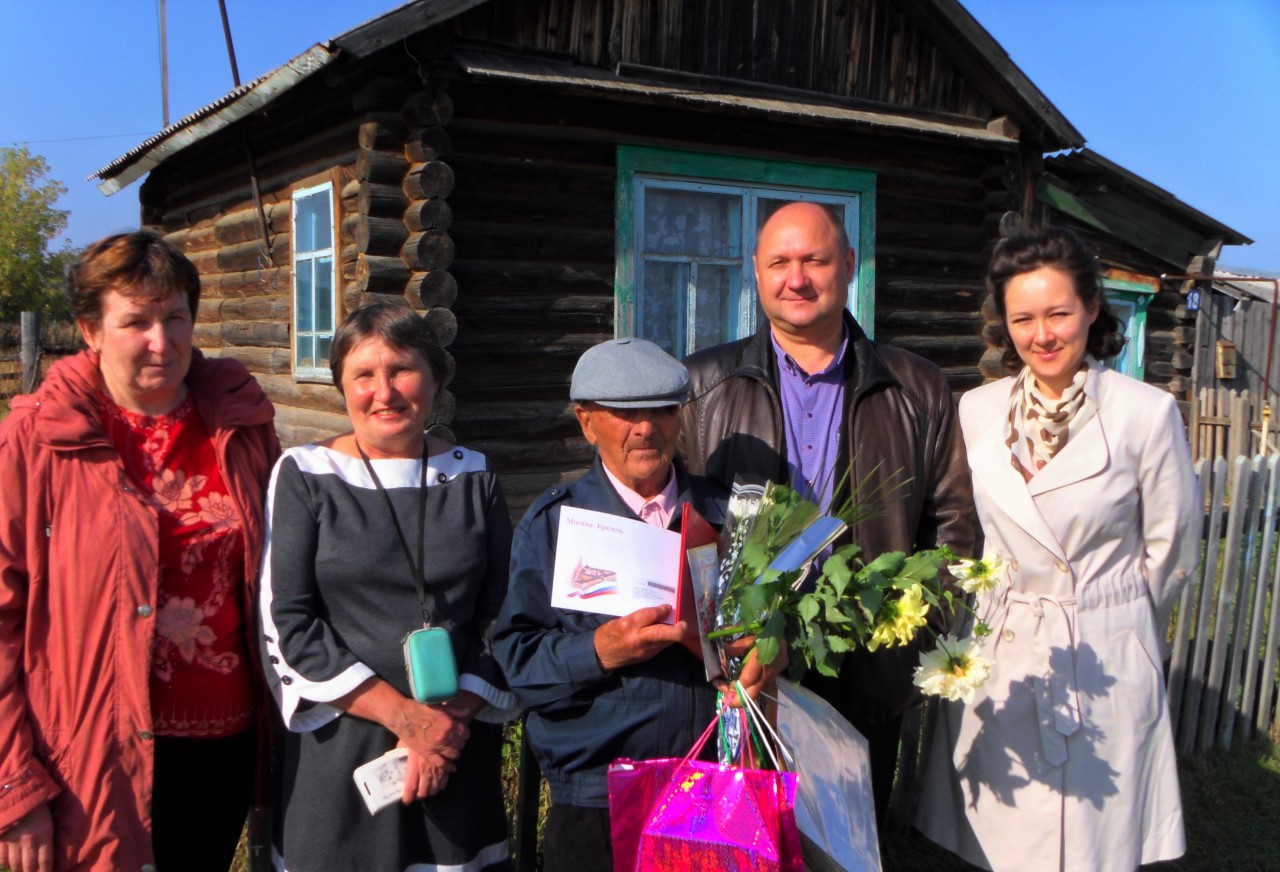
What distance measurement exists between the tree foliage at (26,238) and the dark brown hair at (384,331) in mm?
34811

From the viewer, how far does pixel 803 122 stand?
691cm

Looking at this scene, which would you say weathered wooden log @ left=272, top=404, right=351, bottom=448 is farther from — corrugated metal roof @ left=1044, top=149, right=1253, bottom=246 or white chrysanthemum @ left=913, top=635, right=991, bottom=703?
corrugated metal roof @ left=1044, top=149, right=1253, bottom=246

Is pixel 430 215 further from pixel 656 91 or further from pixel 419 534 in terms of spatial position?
pixel 419 534

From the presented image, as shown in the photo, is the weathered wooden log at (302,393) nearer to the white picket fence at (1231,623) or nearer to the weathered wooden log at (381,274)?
the weathered wooden log at (381,274)

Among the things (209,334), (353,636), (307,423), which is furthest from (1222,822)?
(209,334)

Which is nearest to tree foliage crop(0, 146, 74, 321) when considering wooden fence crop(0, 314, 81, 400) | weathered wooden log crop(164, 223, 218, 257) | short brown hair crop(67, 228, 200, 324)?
wooden fence crop(0, 314, 81, 400)

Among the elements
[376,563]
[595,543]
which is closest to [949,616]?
[595,543]

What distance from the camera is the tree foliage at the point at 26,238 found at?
3241cm

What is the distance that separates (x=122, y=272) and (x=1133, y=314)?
39.3 feet

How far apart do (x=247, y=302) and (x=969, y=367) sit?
20.9 feet

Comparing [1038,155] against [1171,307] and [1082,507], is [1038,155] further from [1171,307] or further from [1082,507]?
[1082,507]

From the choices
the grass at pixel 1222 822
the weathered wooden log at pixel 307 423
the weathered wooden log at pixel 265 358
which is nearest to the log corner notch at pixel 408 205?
the weathered wooden log at pixel 307 423

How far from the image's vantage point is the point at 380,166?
5934mm

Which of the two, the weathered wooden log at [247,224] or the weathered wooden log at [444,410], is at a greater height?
the weathered wooden log at [247,224]
